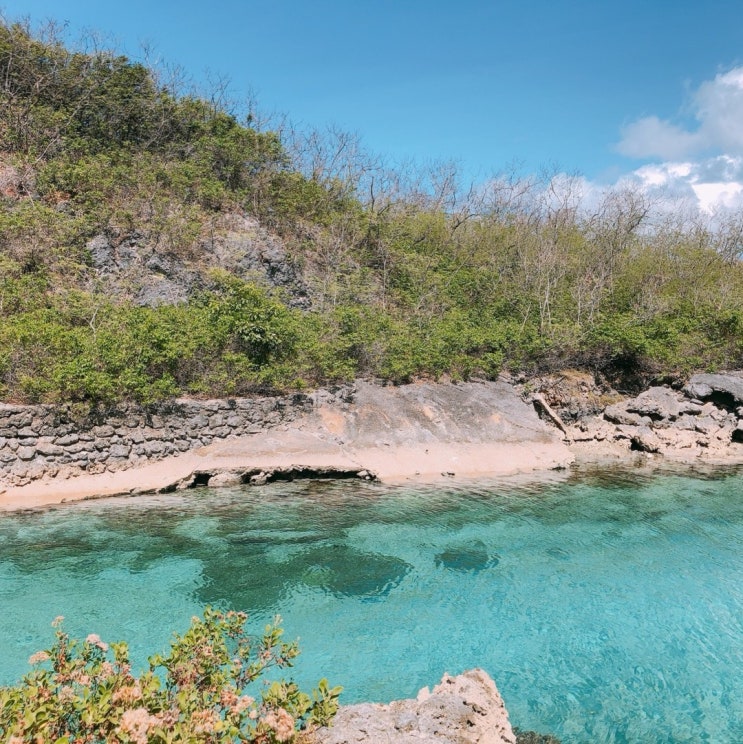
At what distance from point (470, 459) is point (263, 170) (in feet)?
63.9

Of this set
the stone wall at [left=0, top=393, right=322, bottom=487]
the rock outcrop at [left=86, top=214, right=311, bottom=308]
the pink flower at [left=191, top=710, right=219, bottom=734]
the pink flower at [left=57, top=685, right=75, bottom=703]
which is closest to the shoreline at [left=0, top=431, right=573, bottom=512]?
the stone wall at [left=0, top=393, right=322, bottom=487]

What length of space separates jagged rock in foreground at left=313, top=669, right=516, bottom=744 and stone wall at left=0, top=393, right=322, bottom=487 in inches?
421

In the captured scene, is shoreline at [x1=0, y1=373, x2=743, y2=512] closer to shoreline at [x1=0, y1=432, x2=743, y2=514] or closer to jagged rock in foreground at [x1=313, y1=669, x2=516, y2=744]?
shoreline at [x1=0, y1=432, x2=743, y2=514]

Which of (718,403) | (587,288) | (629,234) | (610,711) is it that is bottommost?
(610,711)

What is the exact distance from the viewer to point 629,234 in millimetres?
30203

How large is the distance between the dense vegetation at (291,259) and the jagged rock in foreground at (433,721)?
36.4 feet

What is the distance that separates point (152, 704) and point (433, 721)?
246cm

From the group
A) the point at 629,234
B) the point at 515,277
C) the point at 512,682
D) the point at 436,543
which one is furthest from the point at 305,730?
the point at 629,234

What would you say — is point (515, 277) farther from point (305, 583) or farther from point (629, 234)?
point (305, 583)

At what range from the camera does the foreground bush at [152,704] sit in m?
3.04

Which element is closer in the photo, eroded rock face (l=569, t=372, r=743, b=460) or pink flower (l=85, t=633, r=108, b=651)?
pink flower (l=85, t=633, r=108, b=651)

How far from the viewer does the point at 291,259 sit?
2434 centimetres

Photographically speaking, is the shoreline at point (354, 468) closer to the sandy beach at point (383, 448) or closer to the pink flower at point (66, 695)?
the sandy beach at point (383, 448)

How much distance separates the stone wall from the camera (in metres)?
12.1
